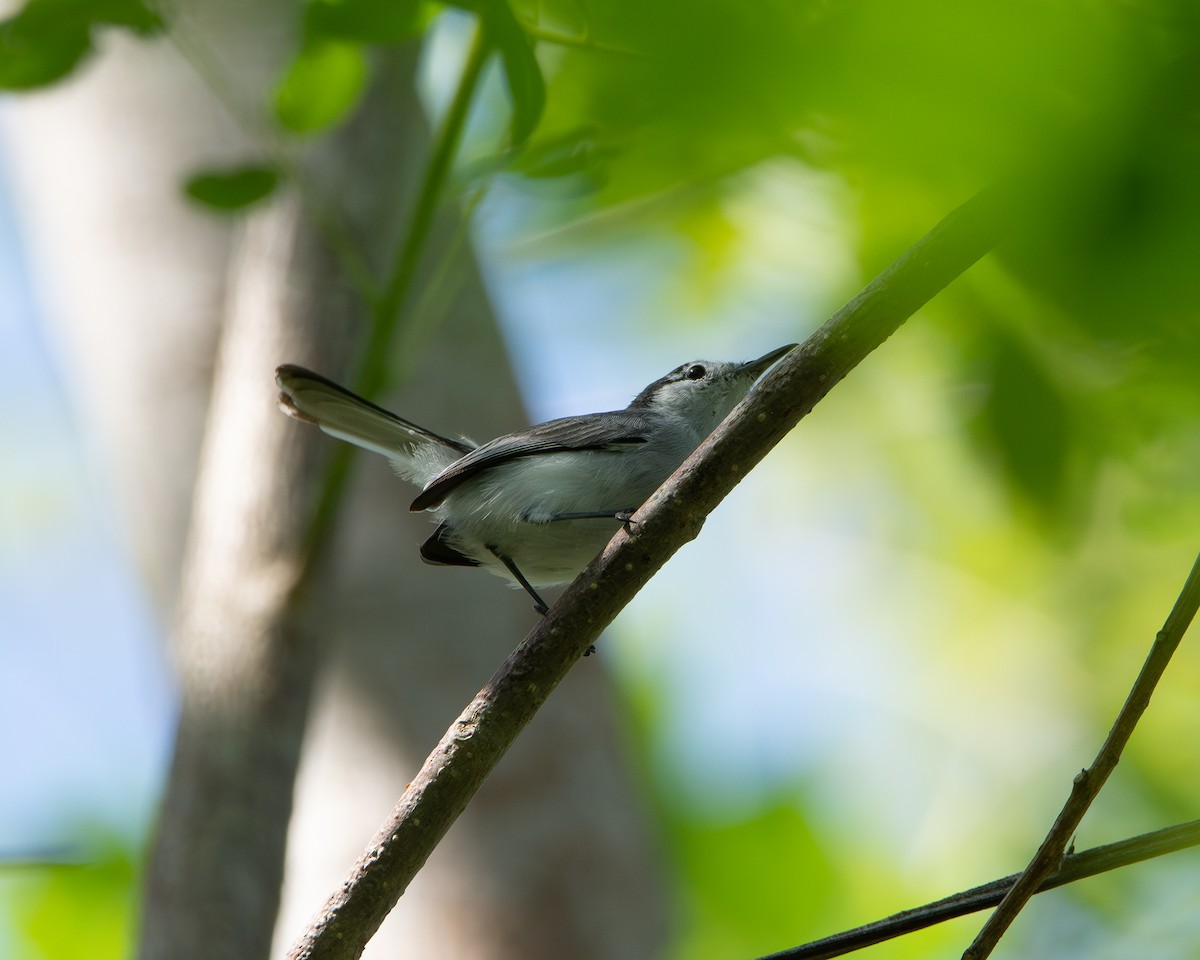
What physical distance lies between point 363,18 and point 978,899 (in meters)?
1.77

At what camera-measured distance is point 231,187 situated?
2633 millimetres

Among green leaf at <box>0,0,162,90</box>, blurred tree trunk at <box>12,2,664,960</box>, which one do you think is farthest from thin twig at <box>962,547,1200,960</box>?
green leaf at <box>0,0,162,90</box>

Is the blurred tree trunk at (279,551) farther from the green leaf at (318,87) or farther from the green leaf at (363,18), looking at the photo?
the green leaf at (363,18)

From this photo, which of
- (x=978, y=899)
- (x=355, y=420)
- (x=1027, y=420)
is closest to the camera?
(x=978, y=899)

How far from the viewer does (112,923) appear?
5.23 m

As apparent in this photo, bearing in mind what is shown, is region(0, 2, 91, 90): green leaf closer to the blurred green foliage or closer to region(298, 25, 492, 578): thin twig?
region(298, 25, 492, 578): thin twig

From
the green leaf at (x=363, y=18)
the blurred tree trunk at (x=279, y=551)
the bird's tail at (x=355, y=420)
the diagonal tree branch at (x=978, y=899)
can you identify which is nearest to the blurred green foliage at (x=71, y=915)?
the blurred tree trunk at (x=279, y=551)

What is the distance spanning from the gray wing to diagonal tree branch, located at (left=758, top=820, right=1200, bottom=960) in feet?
6.76

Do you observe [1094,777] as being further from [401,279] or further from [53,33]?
[53,33]

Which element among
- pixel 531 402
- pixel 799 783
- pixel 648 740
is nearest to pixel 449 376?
pixel 531 402

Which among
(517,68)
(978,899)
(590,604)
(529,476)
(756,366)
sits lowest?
(978,899)

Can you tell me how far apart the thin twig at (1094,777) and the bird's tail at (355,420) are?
2.22 meters

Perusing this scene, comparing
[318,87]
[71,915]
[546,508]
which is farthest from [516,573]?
[71,915]

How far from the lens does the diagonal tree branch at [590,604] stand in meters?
1.67
